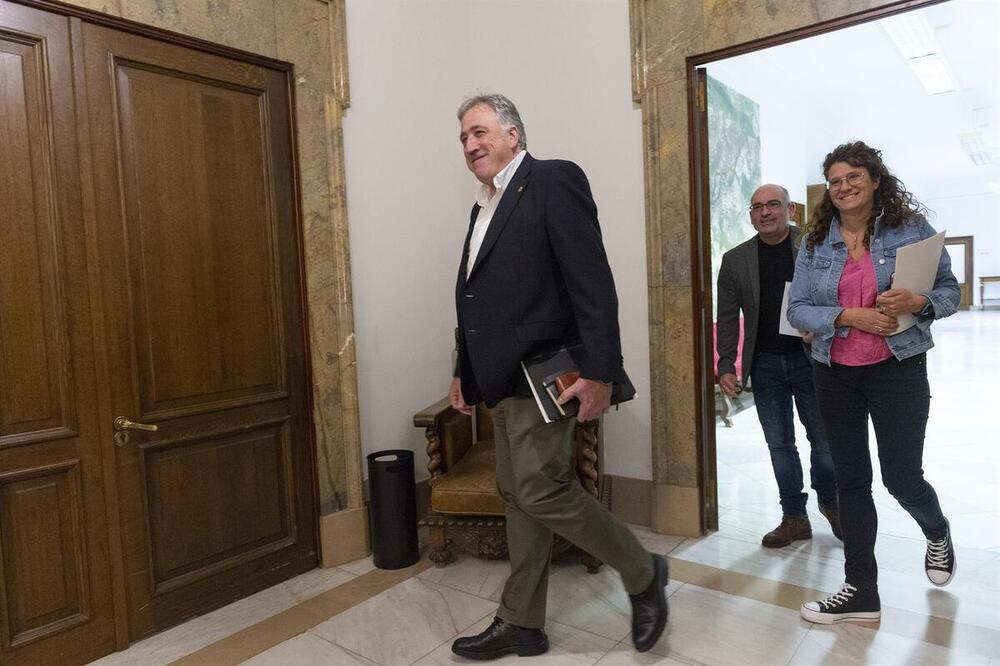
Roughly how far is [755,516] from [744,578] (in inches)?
32.6

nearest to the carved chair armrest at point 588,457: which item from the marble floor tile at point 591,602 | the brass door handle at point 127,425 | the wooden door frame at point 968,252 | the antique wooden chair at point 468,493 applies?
the antique wooden chair at point 468,493

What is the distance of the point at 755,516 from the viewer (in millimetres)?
3426

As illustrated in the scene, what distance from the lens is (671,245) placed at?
309 cm

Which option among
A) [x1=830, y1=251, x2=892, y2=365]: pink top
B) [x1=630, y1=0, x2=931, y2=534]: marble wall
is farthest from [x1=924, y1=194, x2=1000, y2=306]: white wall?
[x1=830, y1=251, x2=892, y2=365]: pink top

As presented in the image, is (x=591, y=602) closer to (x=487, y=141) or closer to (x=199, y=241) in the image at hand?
(x=487, y=141)

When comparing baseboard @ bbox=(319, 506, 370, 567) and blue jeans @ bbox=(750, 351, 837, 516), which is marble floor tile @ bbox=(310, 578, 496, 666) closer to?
baseboard @ bbox=(319, 506, 370, 567)

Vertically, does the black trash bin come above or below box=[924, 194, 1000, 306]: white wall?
below

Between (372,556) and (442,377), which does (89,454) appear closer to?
(372,556)

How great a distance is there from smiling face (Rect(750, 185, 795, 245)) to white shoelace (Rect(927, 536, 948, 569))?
1.40m

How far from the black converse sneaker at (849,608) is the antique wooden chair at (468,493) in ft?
2.90

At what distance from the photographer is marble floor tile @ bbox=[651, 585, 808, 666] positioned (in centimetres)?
211

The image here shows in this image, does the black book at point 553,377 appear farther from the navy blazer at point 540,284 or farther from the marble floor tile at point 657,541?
the marble floor tile at point 657,541

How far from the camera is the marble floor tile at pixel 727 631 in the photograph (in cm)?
211

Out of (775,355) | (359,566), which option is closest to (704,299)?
(775,355)
